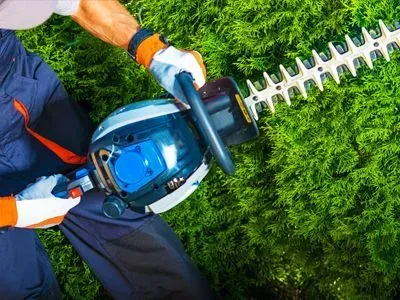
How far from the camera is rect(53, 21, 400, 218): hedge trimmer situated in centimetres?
198

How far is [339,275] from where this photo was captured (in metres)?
2.66

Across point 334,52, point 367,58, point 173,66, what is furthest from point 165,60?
point 367,58

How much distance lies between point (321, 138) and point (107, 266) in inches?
44.6

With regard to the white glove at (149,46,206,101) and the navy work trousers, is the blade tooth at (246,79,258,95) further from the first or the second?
the navy work trousers

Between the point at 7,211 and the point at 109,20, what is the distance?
772 mm

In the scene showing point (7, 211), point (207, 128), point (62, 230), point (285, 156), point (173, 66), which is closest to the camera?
point (207, 128)

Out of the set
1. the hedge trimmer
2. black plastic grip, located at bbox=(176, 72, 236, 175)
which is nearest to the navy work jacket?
the hedge trimmer

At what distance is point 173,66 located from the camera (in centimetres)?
209

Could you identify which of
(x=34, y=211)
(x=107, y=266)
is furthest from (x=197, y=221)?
(x=34, y=211)

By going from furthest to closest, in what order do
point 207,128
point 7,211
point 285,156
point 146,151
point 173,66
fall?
point 285,156 < point 7,211 < point 173,66 < point 146,151 < point 207,128

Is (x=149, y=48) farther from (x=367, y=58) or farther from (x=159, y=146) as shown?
(x=367, y=58)

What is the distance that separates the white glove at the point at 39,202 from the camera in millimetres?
2240

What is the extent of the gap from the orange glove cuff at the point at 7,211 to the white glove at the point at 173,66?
67cm

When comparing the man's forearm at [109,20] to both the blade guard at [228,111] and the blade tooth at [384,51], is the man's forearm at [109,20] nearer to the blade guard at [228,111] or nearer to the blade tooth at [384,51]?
the blade guard at [228,111]
